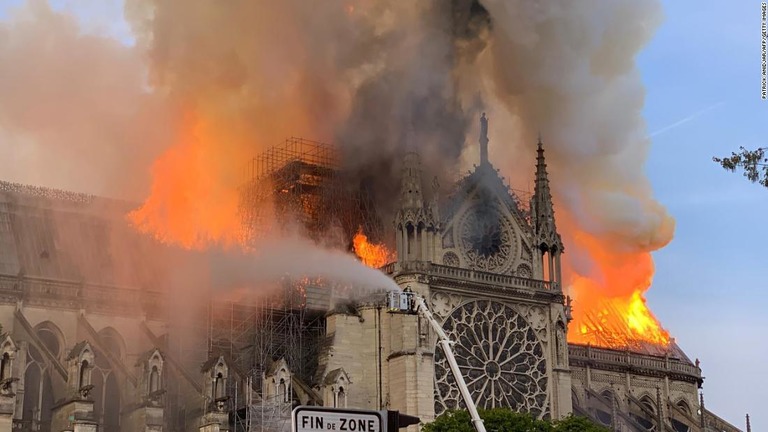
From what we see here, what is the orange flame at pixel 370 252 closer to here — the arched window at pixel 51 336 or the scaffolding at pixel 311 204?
the scaffolding at pixel 311 204

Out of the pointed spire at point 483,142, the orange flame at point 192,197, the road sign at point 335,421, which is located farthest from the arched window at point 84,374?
the road sign at point 335,421

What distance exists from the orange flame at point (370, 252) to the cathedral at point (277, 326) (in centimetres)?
165

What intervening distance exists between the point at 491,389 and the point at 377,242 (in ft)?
29.3

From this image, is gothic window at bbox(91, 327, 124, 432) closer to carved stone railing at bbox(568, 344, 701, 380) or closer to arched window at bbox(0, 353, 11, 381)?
arched window at bbox(0, 353, 11, 381)

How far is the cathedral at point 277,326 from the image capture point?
57.1 meters

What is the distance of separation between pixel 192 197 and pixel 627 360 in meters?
28.0

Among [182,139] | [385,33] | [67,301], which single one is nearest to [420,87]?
[385,33]

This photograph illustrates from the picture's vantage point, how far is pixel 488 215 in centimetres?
6347

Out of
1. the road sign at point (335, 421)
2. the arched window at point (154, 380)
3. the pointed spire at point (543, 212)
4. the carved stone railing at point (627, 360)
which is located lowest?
the road sign at point (335, 421)

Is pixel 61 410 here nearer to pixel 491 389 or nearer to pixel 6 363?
pixel 6 363

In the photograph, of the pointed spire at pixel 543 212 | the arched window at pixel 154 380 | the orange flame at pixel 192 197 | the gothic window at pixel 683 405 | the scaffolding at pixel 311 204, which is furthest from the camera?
the gothic window at pixel 683 405

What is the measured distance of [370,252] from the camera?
2484 inches

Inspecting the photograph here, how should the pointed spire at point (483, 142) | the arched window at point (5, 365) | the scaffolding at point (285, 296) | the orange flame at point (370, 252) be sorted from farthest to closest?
1. the pointed spire at point (483, 142)
2. the orange flame at point (370, 252)
3. the scaffolding at point (285, 296)
4. the arched window at point (5, 365)

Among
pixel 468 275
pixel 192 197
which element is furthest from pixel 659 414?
pixel 192 197
